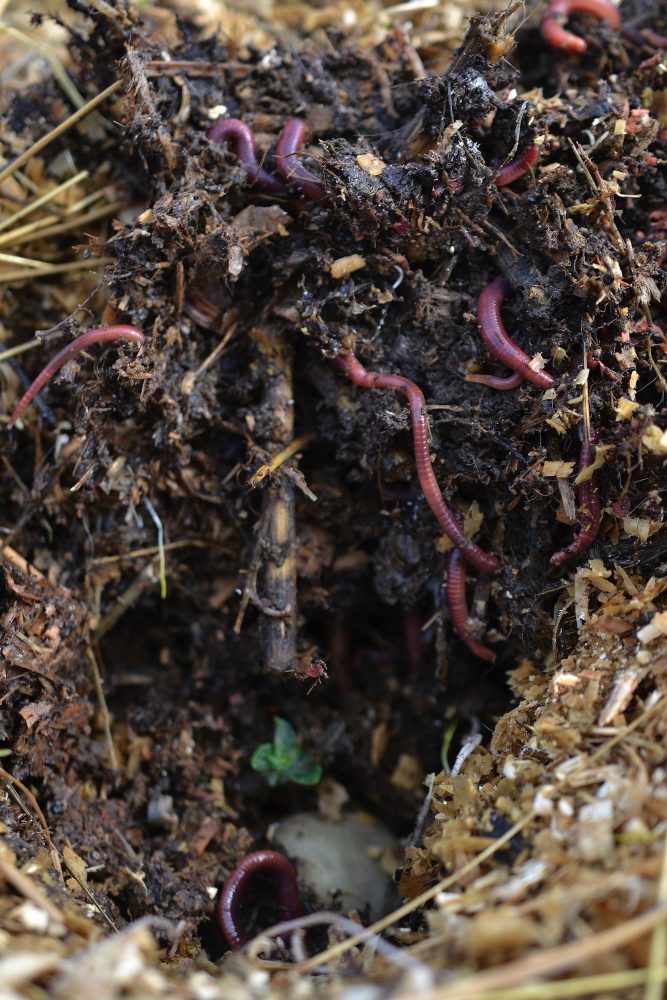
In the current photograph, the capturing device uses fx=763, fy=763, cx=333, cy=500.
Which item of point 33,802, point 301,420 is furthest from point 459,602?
point 33,802

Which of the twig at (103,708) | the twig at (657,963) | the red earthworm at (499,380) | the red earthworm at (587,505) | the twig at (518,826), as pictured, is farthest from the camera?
the twig at (103,708)

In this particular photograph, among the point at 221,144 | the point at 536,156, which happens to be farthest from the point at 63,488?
the point at 536,156

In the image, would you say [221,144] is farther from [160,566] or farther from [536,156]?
[160,566]

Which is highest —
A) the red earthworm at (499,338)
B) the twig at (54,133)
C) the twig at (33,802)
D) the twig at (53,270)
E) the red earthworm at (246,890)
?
the twig at (54,133)

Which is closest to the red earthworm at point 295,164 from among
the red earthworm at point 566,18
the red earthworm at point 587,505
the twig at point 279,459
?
the twig at point 279,459

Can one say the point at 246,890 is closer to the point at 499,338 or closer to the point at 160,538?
the point at 160,538

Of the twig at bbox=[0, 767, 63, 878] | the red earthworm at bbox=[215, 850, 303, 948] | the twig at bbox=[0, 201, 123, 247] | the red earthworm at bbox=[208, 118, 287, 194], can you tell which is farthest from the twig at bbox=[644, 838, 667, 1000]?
the twig at bbox=[0, 201, 123, 247]

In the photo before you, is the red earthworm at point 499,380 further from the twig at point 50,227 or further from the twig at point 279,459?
the twig at point 50,227
